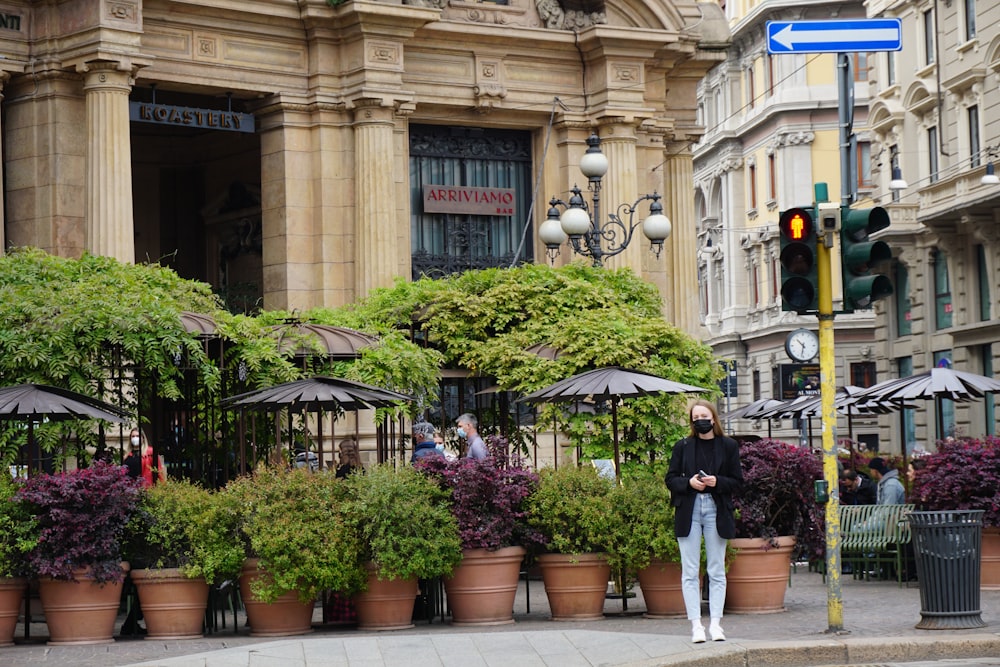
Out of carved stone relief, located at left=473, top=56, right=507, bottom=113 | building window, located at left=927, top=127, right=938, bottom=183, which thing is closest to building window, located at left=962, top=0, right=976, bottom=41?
building window, located at left=927, top=127, right=938, bottom=183

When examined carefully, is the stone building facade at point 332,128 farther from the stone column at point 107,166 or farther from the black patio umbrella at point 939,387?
the black patio umbrella at point 939,387

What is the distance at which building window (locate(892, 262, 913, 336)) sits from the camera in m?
52.8

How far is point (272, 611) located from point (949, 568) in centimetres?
→ 591

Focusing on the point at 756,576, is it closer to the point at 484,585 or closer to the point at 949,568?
the point at 949,568

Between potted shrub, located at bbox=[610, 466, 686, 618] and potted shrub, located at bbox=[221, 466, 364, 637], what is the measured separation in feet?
8.07

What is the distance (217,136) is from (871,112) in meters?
28.2

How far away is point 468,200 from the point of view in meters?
32.2

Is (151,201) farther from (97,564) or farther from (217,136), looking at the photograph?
(97,564)

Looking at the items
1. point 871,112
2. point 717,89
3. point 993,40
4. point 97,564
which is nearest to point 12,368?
point 97,564

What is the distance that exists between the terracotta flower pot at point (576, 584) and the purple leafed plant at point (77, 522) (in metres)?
3.93

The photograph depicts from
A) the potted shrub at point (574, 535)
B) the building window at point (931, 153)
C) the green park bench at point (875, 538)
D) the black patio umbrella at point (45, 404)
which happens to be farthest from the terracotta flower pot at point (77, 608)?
the building window at point (931, 153)

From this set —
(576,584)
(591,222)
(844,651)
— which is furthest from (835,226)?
(591,222)

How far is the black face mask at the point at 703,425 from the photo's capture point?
46.3 feet

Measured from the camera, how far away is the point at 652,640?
13.7 metres
